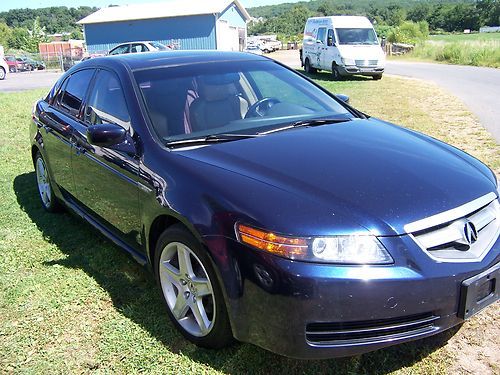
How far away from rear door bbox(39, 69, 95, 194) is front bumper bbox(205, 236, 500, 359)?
7.83 feet

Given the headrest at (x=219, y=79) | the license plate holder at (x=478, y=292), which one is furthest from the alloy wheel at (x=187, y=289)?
the headrest at (x=219, y=79)

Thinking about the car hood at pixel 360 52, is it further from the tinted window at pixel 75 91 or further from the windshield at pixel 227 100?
the tinted window at pixel 75 91

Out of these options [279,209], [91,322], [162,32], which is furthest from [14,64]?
[279,209]

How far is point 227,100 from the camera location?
3.60 metres

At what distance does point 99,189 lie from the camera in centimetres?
370

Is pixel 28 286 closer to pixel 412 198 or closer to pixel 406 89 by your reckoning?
pixel 412 198

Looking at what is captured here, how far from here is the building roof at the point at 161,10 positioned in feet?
127

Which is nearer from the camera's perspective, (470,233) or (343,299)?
(343,299)

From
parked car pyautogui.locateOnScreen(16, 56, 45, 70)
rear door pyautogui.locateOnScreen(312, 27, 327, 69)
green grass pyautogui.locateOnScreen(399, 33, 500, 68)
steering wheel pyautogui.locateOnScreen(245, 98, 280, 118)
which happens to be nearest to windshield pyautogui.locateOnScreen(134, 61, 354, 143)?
steering wheel pyautogui.locateOnScreen(245, 98, 280, 118)

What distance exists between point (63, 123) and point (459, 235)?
329cm

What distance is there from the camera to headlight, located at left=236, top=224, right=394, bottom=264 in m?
2.22

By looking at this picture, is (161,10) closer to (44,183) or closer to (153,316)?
(44,183)

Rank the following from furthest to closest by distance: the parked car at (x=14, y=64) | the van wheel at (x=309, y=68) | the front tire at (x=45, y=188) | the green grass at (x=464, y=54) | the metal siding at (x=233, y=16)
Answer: the metal siding at (x=233, y=16) → the parked car at (x=14, y=64) → the green grass at (x=464, y=54) → the van wheel at (x=309, y=68) → the front tire at (x=45, y=188)

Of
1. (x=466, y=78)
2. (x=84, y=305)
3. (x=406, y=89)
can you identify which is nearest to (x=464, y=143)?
(x=84, y=305)
